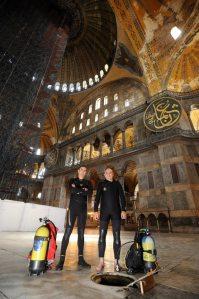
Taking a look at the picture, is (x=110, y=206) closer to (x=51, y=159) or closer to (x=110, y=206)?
(x=110, y=206)

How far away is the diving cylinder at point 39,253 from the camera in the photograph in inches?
76.6

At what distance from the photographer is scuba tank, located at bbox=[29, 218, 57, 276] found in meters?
1.97

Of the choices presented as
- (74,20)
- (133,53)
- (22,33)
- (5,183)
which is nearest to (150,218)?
(5,183)

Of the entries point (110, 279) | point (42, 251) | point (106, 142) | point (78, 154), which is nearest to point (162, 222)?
point (106, 142)

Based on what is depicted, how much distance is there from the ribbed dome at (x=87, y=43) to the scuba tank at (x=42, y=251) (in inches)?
802

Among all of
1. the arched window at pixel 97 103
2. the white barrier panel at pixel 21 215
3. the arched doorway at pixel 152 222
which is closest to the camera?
the white barrier panel at pixel 21 215

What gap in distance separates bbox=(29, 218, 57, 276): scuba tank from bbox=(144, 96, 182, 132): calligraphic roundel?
11.6 metres

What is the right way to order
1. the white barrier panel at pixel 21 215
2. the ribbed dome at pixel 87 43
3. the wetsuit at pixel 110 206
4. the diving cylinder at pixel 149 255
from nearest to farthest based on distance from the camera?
1. the diving cylinder at pixel 149 255
2. the wetsuit at pixel 110 206
3. the white barrier panel at pixel 21 215
4. the ribbed dome at pixel 87 43

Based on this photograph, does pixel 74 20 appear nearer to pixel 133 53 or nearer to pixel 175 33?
pixel 133 53

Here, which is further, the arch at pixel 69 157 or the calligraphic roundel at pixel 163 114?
the arch at pixel 69 157

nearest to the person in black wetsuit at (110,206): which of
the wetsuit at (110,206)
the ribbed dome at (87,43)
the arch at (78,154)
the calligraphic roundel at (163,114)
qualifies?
the wetsuit at (110,206)

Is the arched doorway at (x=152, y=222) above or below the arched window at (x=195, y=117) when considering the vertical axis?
below

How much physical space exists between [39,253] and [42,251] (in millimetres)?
37

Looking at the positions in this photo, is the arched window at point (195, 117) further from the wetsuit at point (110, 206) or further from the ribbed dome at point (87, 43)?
the wetsuit at point (110, 206)
